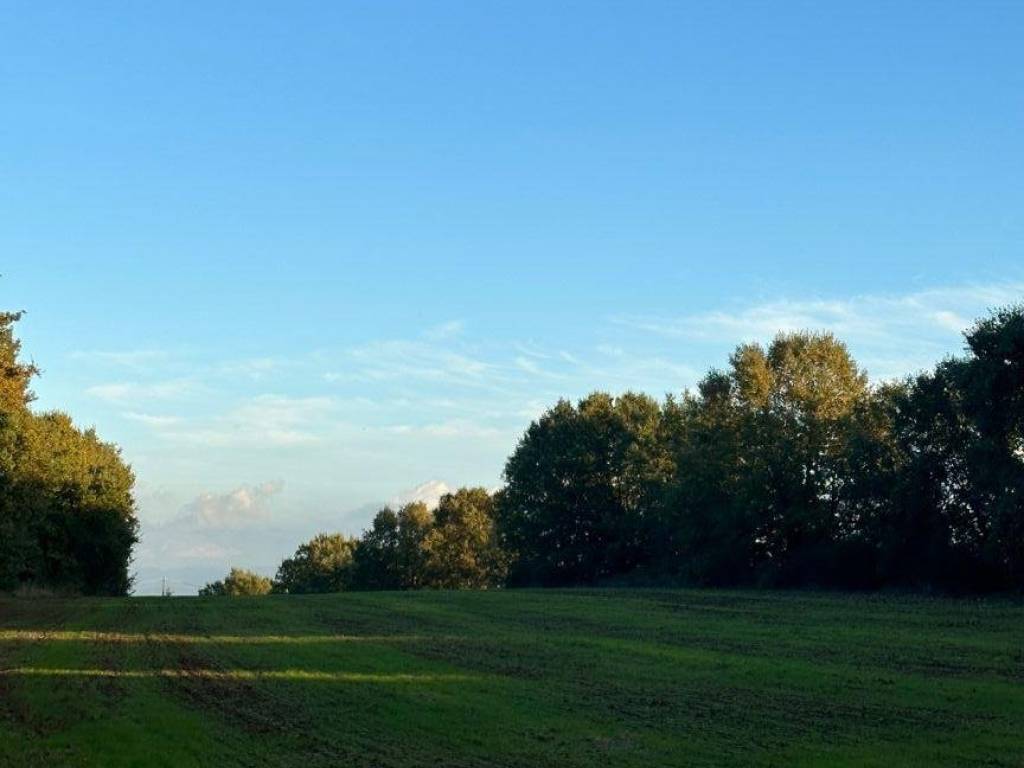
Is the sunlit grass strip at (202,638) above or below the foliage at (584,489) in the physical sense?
below

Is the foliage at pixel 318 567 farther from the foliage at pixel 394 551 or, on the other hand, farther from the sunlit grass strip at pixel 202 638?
the sunlit grass strip at pixel 202 638

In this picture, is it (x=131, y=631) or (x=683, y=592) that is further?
(x=683, y=592)

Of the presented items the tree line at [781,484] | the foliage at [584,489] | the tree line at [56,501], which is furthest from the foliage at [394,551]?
the tree line at [56,501]

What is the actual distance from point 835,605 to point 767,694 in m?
28.9

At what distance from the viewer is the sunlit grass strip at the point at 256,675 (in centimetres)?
2219

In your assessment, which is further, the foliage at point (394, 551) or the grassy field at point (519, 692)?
the foliage at point (394, 551)

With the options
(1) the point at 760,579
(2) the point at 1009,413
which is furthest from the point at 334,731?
(1) the point at 760,579

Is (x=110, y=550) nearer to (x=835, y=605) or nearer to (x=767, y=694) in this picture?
(x=835, y=605)

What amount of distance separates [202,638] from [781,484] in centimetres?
5141

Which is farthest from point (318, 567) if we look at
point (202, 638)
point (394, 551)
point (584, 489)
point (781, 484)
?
point (202, 638)

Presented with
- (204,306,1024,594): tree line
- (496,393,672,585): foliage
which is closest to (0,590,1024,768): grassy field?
(204,306,1024,594): tree line

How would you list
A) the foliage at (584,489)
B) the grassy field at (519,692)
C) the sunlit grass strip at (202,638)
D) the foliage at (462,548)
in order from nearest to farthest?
1. the grassy field at (519,692)
2. the sunlit grass strip at (202,638)
3. the foliage at (584,489)
4. the foliage at (462,548)

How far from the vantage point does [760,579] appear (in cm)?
7250

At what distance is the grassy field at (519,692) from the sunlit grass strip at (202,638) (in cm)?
12
